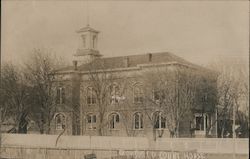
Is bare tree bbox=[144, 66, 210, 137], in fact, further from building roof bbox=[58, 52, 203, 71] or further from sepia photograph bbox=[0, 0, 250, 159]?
building roof bbox=[58, 52, 203, 71]

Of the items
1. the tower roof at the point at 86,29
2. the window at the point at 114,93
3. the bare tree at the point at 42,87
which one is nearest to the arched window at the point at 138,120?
the window at the point at 114,93

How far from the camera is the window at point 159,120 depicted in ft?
34.5

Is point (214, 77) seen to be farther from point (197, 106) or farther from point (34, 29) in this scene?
point (34, 29)

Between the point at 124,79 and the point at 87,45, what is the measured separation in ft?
4.71

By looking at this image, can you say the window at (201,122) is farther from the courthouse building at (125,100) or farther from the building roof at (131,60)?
the building roof at (131,60)

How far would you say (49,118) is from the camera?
991 cm

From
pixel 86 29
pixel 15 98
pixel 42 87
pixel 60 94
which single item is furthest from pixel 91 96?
pixel 86 29

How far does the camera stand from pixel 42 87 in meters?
9.89

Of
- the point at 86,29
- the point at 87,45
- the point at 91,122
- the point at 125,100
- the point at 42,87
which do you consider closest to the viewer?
the point at 86,29

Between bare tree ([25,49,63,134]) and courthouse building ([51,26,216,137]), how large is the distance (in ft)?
0.86

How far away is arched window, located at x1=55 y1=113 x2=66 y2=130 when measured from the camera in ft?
32.9

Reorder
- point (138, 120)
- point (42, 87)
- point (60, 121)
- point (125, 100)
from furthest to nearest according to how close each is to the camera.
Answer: point (138, 120), point (125, 100), point (60, 121), point (42, 87)

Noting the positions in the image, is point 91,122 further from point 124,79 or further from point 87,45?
point 87,45

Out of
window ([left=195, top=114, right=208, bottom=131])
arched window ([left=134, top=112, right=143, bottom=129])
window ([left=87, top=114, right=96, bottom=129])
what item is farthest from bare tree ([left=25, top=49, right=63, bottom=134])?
window ([left=195, top=114, right=208, bottom=131])
